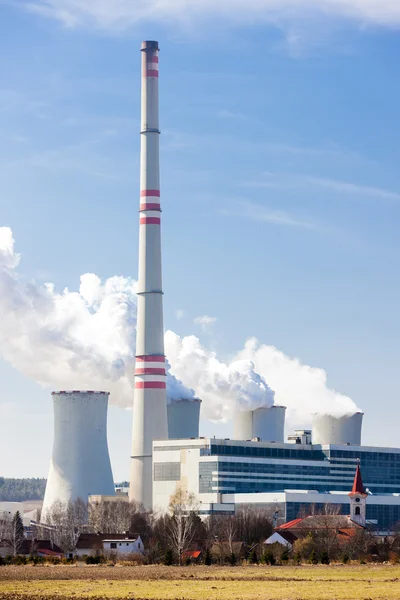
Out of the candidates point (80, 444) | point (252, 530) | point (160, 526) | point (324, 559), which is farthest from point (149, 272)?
point (324, 559)

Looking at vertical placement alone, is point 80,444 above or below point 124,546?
above

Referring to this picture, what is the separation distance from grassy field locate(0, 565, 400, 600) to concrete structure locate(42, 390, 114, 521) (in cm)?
3896

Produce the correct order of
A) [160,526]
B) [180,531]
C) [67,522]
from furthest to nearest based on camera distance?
[67,522], [160,526], [180,531]

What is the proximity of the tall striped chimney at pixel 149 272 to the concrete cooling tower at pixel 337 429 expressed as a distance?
21.5 meters

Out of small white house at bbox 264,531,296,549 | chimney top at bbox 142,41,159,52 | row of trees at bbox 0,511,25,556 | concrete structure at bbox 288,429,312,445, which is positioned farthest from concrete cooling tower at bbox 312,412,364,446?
small white house at bbox 264,531,296,549

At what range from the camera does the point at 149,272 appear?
371 feet

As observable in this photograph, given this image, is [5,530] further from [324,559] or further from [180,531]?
[324,559]

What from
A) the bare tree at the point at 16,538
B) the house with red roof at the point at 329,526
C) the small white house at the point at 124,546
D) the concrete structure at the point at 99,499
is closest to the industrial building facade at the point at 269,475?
the concrete structure at the point at 99,499

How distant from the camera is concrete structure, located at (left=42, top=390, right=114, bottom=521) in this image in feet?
347

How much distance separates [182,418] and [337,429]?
1601 cm

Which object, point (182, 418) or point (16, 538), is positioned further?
point (182, 418)

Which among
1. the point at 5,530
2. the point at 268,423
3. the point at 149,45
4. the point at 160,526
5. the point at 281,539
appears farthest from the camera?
the point at 268,423

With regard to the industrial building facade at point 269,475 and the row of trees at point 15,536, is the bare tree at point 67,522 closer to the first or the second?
the row of trees at point 15,536

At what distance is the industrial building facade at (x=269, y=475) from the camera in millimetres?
118125
